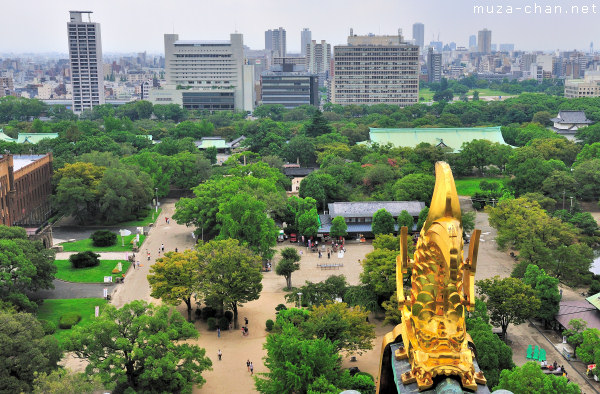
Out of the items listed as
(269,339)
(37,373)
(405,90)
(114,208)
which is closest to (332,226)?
(114,208)

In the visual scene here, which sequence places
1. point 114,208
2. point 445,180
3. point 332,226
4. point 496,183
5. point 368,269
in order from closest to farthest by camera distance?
point 445,180 < point 368,269 < point 332,226 < point 114,208 < point 496,183

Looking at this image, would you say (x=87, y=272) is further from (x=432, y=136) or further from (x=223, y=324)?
(x=432, y=136)

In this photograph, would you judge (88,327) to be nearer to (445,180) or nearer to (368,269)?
(368,269)

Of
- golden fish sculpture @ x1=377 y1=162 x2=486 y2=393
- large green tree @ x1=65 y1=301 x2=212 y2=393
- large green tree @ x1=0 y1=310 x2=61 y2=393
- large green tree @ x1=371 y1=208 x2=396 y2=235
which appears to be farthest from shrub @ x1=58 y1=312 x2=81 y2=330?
golden fish sculpture @ x1=377 y1=162 x2=486 y2=393

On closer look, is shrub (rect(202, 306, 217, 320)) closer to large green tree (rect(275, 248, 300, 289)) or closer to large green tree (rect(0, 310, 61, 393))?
large green tree (rect(275, 248, 300, 289))

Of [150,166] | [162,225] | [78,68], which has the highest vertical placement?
[78,68]

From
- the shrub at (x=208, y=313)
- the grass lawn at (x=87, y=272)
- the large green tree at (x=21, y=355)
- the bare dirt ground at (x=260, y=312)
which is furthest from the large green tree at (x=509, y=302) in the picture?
the grass lawn at (x=87, y=272)

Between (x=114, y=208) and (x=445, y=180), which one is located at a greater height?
(x=445, y=180)
